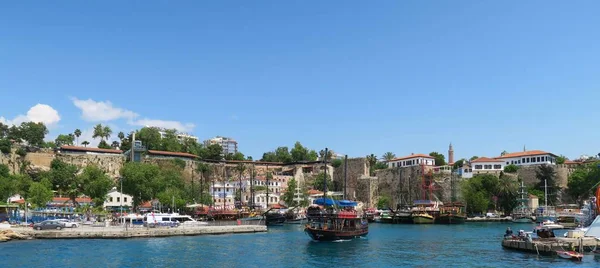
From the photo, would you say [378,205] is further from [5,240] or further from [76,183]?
[5,240]

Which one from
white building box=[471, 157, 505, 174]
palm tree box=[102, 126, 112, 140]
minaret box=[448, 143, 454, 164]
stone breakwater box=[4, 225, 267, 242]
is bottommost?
stone breakwater box=[4, 225, 267, 242]

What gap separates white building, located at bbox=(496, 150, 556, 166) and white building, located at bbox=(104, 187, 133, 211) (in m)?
66.8

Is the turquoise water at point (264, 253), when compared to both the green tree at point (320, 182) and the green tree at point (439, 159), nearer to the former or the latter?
the green tree at point (320, 182)

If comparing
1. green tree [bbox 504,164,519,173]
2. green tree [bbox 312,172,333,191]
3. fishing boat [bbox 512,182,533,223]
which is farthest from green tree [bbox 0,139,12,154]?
green tree [bbox 504,164,519,173]

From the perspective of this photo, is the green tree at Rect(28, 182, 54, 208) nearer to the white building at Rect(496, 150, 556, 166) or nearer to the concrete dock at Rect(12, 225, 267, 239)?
the concrete dock at Rect(12, 225, 267, 239)

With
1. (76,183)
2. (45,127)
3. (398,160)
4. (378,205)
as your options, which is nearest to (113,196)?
(76,183)

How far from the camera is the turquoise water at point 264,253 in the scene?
31328 mm

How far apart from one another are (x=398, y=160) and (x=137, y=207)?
50.7 meters

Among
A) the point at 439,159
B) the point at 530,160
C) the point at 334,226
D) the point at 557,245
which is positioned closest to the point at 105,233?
the point at 334,226

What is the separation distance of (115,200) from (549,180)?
70253 mm

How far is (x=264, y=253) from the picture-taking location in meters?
36.4

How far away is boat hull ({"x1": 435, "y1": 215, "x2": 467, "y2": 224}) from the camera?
73688mm

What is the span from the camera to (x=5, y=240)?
1588 inches

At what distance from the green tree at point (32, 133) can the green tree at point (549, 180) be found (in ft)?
285
